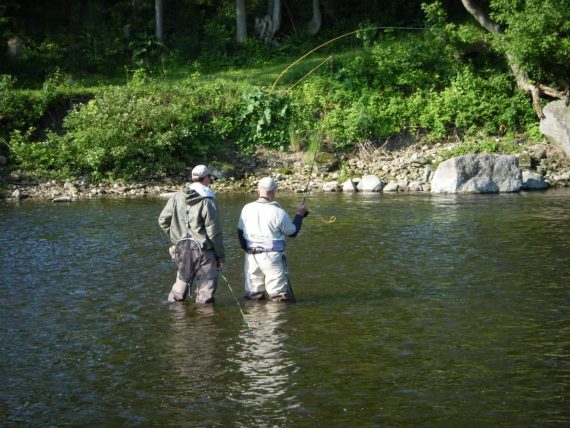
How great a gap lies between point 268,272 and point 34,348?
9.34 ft

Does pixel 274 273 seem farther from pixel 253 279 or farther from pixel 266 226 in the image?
pixel 266 226

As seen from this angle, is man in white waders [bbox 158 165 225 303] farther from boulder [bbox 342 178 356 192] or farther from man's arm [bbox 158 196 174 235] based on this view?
boulder [bbox 342 178 356 192]

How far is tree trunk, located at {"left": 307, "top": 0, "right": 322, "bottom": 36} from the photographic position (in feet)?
116

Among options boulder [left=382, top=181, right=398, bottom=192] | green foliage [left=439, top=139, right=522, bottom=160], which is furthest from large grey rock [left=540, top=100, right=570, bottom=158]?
boulder [left=382, top=181, right=398, bottom=192]

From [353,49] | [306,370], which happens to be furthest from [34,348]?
[353,49]

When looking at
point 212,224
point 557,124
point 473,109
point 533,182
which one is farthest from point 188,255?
point 473,109

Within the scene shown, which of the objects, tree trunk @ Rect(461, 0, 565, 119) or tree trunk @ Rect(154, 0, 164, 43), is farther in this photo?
tree trunk @ Rect(154, 0, 164, 43)

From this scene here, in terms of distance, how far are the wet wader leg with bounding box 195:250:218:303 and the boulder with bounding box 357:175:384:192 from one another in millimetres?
14018

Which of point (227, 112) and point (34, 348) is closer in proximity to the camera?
point (34, 348)

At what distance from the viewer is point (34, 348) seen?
9.23 meters

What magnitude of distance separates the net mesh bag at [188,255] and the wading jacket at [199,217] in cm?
8

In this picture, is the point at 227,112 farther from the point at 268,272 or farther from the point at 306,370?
the point at 306,370

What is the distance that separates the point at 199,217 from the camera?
34.4 feet

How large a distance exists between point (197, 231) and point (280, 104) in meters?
18.5
